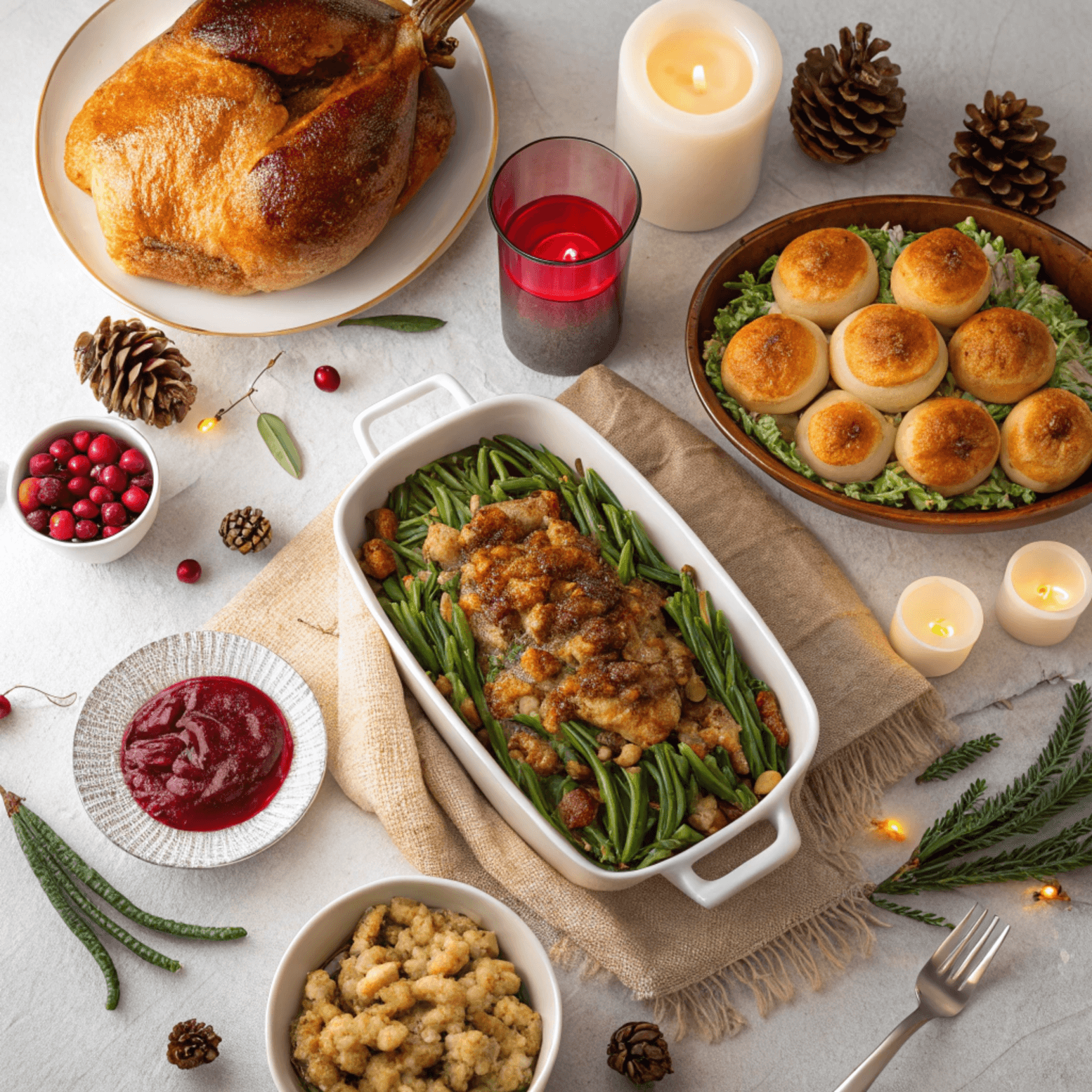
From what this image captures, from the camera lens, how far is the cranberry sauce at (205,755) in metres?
2.39

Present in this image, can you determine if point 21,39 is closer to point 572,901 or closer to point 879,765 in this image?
point 572,901

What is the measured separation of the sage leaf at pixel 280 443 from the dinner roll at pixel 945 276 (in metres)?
1.53

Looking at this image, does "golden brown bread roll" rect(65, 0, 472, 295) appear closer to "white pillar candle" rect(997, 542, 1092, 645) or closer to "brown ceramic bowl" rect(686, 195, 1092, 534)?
"brown ceramic bowl" rect(686, 195, 1092, 534)

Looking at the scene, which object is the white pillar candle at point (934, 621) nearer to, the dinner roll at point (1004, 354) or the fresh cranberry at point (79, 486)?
the dinner roll at point (1004, 354)

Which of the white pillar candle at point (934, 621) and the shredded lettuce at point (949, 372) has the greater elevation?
the shredded lettuce at point (949, 372)

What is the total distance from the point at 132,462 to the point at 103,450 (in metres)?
0.07

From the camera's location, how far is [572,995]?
241cm

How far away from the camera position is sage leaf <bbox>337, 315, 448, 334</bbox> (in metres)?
2.87

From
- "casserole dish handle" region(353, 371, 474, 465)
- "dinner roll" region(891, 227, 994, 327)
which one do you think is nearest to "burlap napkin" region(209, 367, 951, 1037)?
"casserole dish handle" region(353, 371, 474, 465)

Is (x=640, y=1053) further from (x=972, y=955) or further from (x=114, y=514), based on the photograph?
(x=114, y=514)

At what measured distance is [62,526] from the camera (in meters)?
2.58

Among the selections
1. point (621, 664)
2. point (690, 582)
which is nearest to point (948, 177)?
point (690, 582)

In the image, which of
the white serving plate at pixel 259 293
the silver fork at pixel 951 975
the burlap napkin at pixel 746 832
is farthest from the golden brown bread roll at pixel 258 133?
the silver fork at pixel 951 975

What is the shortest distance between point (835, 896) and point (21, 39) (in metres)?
3.09
